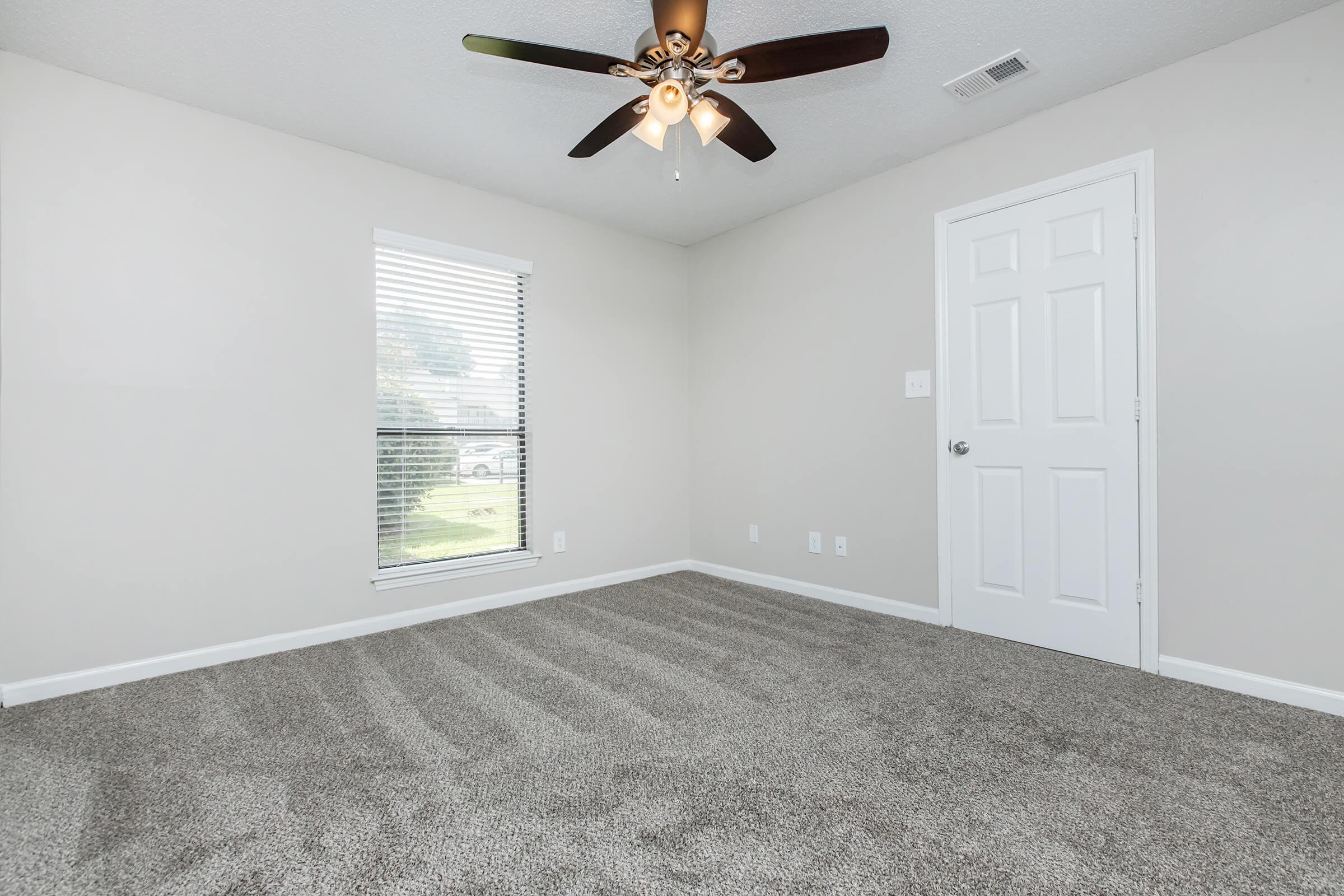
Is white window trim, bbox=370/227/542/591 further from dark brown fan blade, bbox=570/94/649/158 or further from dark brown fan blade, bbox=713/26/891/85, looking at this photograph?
dark brown fan blade, bbox=713/26/891/85

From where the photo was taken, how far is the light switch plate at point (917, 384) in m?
3.21

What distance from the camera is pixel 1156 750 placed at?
187cm

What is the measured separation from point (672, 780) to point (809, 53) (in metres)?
2.18

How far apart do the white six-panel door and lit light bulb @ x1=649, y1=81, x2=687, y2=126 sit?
5.91ft

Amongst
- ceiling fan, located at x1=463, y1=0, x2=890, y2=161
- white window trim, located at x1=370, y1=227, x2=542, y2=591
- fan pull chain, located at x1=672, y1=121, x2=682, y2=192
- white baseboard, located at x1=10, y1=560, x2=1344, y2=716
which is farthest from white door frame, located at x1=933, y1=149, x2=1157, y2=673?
white window trim, located at x1=370, y1=227, x2=542, y2=591

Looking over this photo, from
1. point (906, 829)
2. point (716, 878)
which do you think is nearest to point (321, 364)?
point (716, 878)

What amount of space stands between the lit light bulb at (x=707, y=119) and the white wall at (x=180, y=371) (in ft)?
6.20

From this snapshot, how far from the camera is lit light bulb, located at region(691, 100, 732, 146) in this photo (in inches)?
82.4

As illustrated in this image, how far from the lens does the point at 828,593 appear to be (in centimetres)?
367

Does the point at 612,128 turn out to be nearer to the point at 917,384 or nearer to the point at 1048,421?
the point at 917,384

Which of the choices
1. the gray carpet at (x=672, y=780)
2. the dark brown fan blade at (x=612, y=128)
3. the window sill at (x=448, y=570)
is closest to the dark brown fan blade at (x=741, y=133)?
the dark brown fan blade at (x=612, y=128)

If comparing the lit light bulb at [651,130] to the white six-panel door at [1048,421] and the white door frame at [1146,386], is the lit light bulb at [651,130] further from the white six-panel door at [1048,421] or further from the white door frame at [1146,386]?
the white door frame at [1146,386]

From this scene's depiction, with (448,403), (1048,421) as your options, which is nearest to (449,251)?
(448,403)

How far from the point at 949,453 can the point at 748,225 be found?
2074 millimetres
